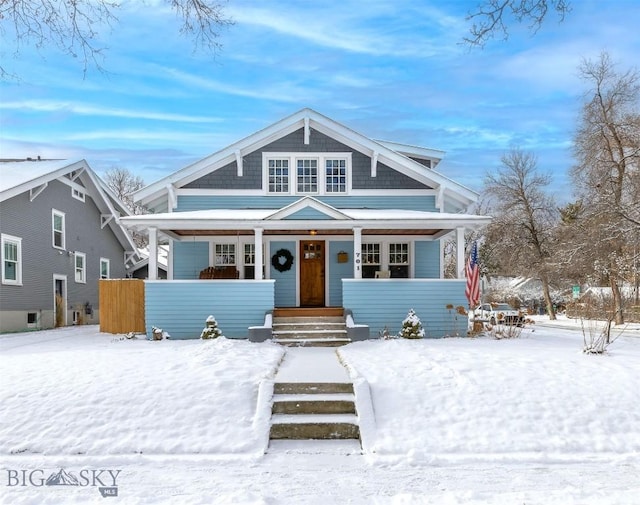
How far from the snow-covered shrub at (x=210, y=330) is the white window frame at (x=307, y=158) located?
486 cm

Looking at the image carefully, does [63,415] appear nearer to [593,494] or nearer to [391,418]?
[391,418]

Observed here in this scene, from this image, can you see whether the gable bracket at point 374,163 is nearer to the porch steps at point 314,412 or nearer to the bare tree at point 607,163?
the porch steps at point 314,412

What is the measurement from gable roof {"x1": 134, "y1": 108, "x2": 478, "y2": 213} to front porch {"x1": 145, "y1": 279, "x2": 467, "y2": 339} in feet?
11.8

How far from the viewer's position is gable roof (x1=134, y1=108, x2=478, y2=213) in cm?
1586

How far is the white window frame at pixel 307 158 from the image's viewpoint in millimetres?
16188

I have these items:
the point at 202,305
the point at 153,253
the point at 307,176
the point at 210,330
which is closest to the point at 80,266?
the point at 153,253

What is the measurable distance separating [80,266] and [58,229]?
2587 mm

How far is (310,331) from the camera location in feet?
43.0

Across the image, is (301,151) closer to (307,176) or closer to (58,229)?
(307,176)

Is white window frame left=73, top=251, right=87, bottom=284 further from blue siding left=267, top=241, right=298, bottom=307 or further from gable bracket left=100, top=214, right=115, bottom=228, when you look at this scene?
blue siding left=267, top=241, right=298, bottom=307

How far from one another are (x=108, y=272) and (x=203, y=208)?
12.8m

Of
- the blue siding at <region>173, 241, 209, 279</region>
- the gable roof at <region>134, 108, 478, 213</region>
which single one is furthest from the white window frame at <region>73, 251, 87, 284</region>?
the blue siding at <region>173, 241, 209, 279</region>

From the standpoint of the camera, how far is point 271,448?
21.1ft

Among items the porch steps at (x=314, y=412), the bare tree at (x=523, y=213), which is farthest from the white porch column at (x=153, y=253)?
the bare tree at (x=523, y=213)
